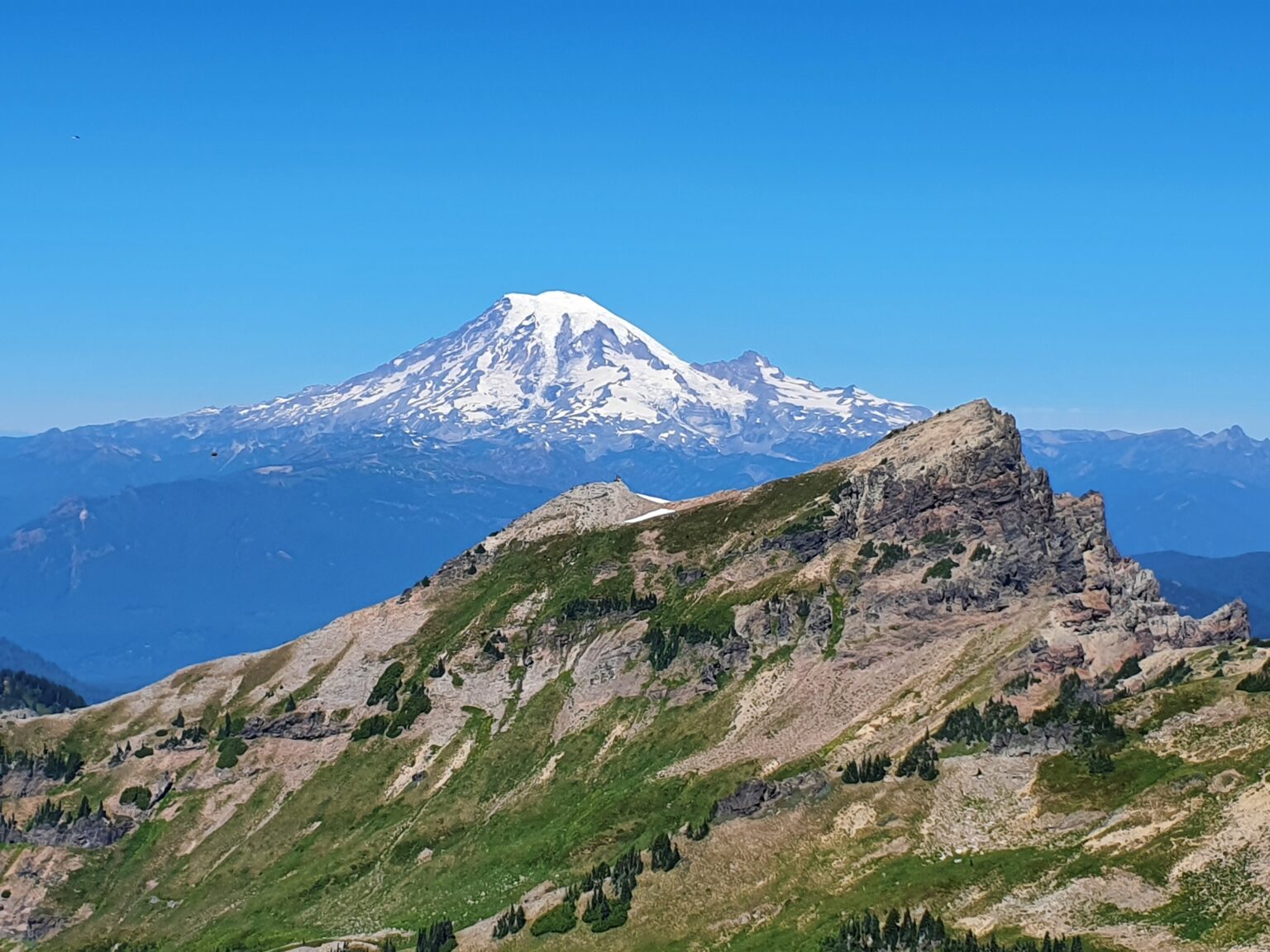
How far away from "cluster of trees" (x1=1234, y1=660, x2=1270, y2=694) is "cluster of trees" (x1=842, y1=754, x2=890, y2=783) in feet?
152

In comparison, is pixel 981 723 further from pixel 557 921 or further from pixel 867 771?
pixel 557 921

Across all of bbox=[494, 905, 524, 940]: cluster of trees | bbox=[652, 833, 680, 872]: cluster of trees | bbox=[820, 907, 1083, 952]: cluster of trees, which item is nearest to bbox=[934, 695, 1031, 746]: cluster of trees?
bbox=[652, 833, 680, 872]: cluster of trees

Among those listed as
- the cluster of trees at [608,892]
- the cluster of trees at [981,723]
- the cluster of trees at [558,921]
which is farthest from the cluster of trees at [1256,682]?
the cluster of trees at [558,921]

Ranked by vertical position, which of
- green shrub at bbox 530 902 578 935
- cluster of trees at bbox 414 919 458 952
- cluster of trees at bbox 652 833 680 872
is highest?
cluster of trees at bbox 652 833 680 872

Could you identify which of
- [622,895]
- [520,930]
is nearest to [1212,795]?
[622,895]

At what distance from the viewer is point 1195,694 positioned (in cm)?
16938

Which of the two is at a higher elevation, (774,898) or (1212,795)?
(1212,795)

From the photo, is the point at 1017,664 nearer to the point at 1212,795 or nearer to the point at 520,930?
the point at 1212,795

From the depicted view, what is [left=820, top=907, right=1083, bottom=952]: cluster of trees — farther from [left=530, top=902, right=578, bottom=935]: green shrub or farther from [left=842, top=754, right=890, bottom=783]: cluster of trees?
[left=530, top=902, right=578, bottom=935]: green shrub

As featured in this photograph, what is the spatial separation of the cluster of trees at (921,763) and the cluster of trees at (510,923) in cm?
5423

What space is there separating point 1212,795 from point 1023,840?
70.4ft

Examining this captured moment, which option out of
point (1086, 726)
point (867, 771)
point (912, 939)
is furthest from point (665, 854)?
point (1086, 726)

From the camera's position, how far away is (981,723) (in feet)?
592

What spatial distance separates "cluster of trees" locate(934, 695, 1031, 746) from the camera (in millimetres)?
177875
